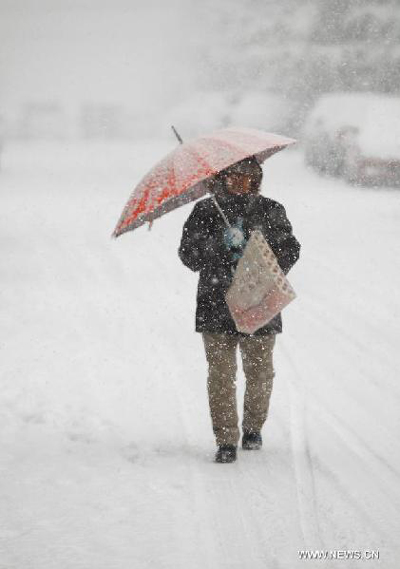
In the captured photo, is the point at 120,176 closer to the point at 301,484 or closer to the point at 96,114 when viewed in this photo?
the point at 96,114

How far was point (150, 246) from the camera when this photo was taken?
33.3 feet

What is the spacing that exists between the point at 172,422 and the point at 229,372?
2.76 ft

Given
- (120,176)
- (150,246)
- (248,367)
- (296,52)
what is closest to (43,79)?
(296,52)

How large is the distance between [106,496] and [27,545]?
1.76 feet

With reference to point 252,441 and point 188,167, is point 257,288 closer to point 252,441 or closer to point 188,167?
point 188,167

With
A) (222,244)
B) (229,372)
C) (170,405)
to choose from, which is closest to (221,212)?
(222,244)

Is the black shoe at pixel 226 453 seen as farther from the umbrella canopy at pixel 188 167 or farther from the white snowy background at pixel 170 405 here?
the umbrella canopy at pixel 188 167

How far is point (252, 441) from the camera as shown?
394 centimetres

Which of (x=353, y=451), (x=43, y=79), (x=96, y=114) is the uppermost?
(x=43, y=79)

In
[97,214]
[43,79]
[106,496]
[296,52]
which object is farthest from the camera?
[43,79]

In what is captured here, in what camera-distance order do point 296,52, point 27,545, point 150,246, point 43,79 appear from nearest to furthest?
point 27,545
point 150,246
point 296,52
point 43,79

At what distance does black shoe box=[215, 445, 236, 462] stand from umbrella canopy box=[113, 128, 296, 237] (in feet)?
4.33

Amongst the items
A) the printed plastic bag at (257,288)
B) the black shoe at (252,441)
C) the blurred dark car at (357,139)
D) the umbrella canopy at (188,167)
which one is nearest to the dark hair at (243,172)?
the umbrella canopy at (188,167)

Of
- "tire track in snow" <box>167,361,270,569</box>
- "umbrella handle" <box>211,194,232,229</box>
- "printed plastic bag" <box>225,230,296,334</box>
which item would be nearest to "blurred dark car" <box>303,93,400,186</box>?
"umbrella handle" <box>211,194,232,229</box>
